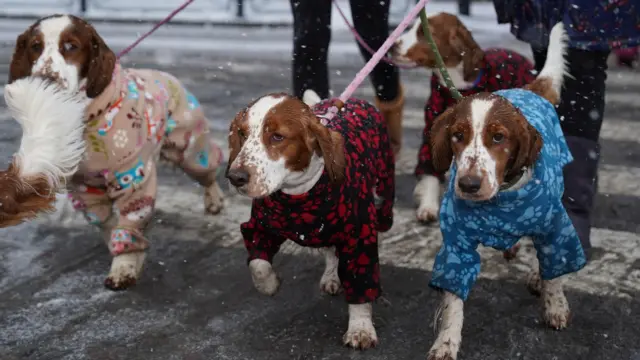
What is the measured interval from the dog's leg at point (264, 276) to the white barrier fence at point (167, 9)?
9968 millimetres

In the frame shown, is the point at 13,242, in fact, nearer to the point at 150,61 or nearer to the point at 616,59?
the point at 150,61

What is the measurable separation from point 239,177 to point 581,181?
6.57 ft

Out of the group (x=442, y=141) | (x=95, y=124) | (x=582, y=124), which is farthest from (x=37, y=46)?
(x=582, y=124)

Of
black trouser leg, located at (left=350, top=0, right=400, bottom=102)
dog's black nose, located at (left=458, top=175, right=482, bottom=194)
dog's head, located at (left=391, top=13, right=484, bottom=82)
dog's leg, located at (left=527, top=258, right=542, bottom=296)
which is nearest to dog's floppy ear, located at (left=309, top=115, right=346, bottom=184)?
dog's black nose, located at (left=458, top=175, right=482, bottom=194)

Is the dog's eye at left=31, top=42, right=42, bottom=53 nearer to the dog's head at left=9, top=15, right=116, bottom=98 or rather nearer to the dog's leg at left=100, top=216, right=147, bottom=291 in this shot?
the dog's head at left=9, top=15, right=116, bottom=98

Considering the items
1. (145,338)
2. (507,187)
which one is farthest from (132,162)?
(507,187)

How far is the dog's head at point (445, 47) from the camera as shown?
4.65 metres

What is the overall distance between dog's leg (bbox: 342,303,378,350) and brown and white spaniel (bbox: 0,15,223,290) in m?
1.12

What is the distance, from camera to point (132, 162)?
3744 millimetres

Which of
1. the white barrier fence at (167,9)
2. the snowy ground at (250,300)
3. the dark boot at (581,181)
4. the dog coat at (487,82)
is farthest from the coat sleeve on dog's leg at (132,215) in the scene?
the white barrier fence at (167,9)

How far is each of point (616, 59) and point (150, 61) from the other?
5082 mm

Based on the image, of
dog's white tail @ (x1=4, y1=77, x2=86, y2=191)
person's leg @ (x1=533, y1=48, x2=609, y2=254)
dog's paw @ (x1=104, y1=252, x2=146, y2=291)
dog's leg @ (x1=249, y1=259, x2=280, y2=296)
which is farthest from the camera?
person's leg @ (x1=533, y1=48, x2=609, y2=254)

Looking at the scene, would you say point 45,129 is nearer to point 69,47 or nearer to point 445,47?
point 69,47

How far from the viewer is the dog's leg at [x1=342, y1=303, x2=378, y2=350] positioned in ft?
10.6
